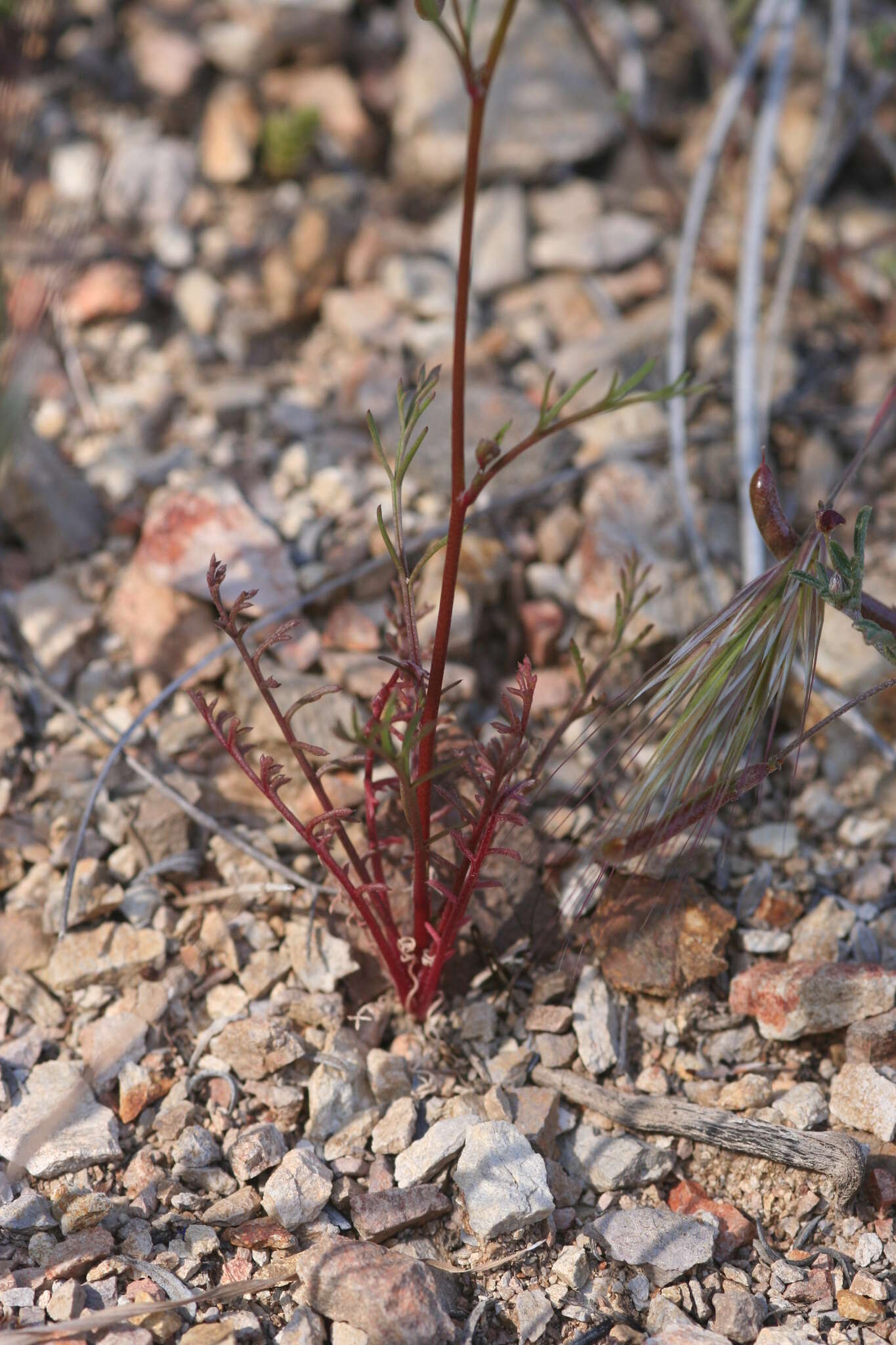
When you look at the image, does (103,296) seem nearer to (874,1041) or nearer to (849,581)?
(849,581)

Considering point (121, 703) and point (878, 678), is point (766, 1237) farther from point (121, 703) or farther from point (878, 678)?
point (121, 703)

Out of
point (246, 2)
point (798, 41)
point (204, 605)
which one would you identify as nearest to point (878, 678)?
point (204, 605)

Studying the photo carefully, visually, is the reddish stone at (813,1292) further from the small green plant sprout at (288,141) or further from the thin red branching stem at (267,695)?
the small green plant sprout at (288,141)

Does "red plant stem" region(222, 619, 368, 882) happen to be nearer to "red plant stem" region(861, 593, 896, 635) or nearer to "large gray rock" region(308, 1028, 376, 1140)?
"large gray rock" region(308, 1028, 376, 1140)

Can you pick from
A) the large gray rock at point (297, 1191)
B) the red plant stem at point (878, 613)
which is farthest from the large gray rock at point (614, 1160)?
the red plant stem at point (878, 613)

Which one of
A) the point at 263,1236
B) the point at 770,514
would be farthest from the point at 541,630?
A: the point at 263,1236

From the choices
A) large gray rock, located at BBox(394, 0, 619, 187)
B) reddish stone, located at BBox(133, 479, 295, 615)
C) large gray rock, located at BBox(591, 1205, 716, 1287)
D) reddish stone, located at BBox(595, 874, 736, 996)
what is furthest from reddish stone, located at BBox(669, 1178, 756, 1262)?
large gray rock, located at BBox(394, 0, 619, 187)
